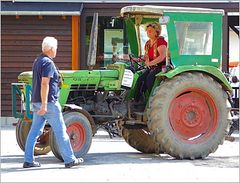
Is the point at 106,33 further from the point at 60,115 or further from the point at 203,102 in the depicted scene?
the point at 60,115

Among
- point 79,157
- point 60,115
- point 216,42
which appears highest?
point 216,42

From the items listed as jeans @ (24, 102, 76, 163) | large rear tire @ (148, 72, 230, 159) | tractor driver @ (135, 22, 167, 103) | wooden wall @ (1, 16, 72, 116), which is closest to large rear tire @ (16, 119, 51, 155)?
jeans @ (24, 102, 76, 163)

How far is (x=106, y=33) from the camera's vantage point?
1877 centimetres

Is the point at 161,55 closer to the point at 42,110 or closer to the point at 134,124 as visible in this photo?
the point at 134,124

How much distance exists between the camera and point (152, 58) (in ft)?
35.2

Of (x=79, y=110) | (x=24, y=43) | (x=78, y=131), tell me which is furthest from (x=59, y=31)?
(x=78, y=131)

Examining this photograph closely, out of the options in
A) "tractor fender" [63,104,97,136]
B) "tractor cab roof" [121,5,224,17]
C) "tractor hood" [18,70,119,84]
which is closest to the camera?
"tractor fender" [63,104,97,136]

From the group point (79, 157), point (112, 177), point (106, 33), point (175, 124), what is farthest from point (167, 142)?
point (106, 33)

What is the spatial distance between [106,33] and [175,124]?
340 inches

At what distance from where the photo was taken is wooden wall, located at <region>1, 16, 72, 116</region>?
61.3 ft

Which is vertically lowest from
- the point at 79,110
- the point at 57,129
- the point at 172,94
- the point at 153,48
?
the point at 57,129

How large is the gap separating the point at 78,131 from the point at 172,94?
4.94ft

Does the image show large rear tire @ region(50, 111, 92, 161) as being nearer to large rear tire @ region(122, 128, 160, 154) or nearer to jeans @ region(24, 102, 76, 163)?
jeans @ region(24, 102, 76, 163)

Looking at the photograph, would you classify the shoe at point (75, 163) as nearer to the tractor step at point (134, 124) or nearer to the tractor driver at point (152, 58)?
the tractor step at point (134, 124)
